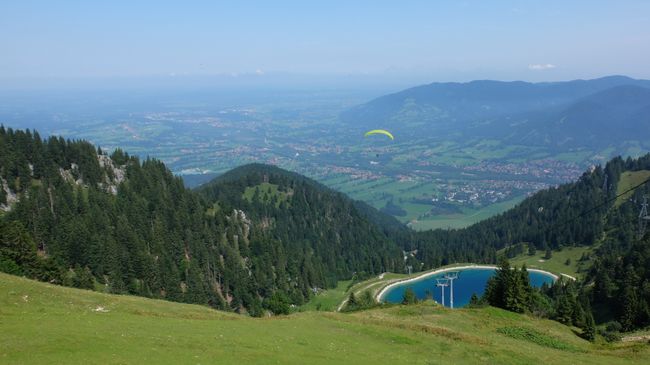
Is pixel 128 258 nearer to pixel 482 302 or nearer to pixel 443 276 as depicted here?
pixel 482 302

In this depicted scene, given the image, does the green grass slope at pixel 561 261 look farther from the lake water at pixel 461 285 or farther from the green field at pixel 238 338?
the green field at pixel 238 338

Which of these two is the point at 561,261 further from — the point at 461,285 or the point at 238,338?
the point at 238,338

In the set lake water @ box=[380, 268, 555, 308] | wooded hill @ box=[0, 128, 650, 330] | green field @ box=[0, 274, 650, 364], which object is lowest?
lake water @ box=[380, 268, 555, 308]

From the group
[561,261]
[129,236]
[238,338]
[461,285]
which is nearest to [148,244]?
[129,236]

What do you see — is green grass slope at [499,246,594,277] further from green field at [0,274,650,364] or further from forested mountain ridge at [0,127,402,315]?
green field at [0,274,650,364]

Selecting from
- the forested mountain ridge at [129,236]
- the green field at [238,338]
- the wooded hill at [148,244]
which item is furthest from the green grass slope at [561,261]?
the green field at [238,338]

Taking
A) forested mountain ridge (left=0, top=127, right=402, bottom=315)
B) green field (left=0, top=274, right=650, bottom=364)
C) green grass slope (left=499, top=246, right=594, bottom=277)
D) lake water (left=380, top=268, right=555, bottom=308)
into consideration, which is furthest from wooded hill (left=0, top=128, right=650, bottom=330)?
green field (left=0, top=274, right=650, bottom=364)
